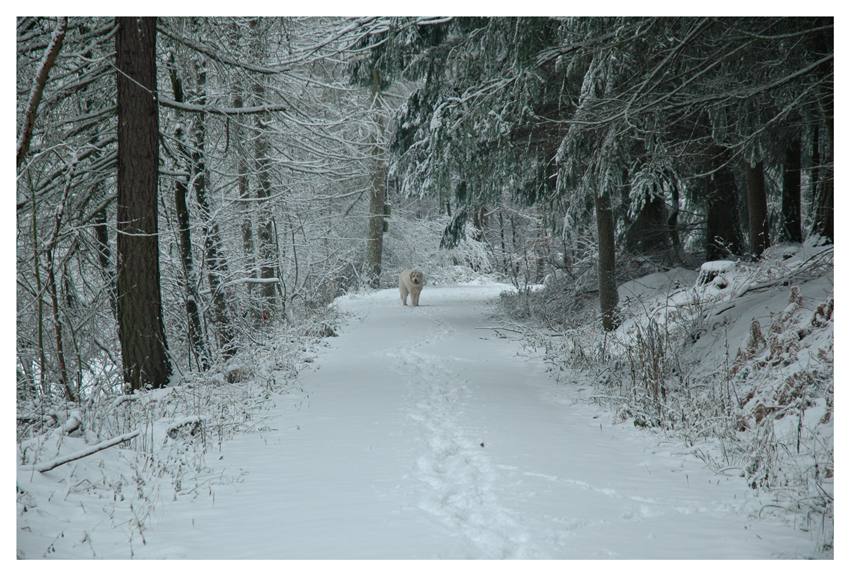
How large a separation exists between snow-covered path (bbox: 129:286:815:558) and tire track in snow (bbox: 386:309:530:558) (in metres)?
0.01

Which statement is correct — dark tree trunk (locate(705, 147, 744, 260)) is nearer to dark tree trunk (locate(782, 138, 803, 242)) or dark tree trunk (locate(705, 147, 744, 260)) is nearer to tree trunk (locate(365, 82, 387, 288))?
dark tree trunk (locate(782, 138, 803, 242))

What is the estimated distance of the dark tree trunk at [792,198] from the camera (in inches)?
339

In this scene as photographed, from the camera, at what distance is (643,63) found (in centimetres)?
570

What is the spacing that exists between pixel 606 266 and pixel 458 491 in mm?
7181

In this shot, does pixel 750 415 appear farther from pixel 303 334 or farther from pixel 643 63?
pixel 303 334

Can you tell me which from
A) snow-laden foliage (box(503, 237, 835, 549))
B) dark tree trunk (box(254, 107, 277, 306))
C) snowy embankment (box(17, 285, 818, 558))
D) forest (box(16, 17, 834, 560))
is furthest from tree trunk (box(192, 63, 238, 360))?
snow-laden foliage (box(503, 237, 835, 549))

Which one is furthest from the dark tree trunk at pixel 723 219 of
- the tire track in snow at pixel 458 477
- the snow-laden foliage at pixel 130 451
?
the snow-laden foliage at pixel 130 451

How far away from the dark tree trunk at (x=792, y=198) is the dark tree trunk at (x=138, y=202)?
30.6 feet

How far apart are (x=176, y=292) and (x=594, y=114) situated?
6.78 meters

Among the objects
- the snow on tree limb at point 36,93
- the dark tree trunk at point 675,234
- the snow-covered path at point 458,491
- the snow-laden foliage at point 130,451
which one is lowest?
the snow-covered path at point 458,491

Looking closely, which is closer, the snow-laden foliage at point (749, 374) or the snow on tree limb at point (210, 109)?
the snow-laden foliage at point (749, 374)

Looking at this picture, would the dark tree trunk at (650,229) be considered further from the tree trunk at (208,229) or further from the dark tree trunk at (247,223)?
the tree trunk at (208,229)

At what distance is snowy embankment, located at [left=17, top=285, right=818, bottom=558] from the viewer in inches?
107
